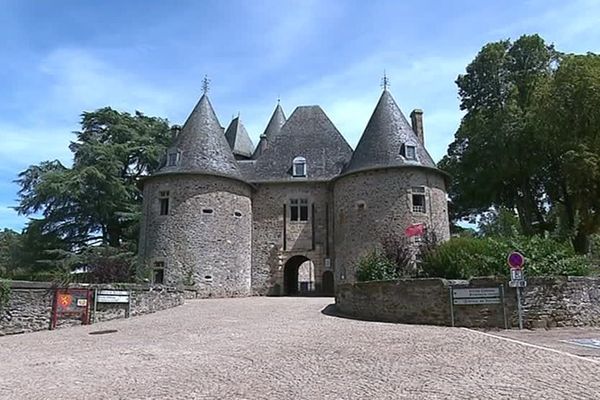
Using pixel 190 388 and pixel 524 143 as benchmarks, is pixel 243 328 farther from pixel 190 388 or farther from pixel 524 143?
pixel 524 143

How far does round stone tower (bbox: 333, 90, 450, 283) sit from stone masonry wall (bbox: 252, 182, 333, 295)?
127cm

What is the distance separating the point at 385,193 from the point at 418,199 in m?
1.56

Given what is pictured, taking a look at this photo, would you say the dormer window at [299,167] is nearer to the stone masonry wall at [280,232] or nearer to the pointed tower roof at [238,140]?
the stone masonry wall at [280,232]

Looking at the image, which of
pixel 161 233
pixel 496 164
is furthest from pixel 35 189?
pixel 496 164

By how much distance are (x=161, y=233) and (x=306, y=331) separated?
14.9 meters

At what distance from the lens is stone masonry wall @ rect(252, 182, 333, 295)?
2612 centimetres

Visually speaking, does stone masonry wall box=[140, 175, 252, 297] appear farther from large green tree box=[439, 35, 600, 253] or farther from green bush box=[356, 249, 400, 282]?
large green tree box=[439, 35, 600, 253]

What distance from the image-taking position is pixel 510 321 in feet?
36.8

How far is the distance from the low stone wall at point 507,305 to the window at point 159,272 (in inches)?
555

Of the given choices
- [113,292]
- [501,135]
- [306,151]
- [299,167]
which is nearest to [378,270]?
[113,292]

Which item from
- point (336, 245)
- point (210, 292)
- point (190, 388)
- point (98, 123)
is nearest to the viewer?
point (190, 388)

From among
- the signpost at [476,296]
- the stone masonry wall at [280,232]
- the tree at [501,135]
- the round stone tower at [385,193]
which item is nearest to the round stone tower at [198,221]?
the stone masonry wall at [280,232]

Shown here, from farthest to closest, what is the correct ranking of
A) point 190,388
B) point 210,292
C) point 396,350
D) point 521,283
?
point 210,292 < point 521,283 < point 396,350 < point 190,388

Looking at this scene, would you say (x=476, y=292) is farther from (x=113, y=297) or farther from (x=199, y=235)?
(x=199, y=235)
